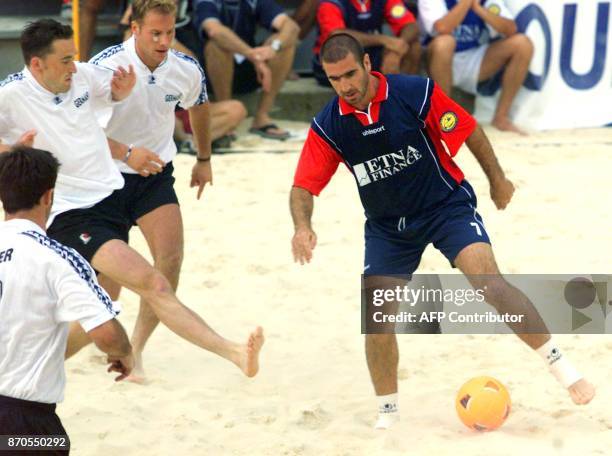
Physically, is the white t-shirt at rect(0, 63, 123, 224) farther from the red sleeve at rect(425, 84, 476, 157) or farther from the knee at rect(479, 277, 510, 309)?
the knee at rect(479, 277, 510, 309)

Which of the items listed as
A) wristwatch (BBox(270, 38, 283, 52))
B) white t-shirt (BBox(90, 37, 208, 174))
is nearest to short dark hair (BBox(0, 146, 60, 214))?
white t-shirt (BBox(90, 37, 208, 174))

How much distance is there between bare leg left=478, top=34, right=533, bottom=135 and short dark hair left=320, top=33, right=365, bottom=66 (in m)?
5.51

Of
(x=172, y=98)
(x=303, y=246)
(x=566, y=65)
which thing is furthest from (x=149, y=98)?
(x=566, y=65)

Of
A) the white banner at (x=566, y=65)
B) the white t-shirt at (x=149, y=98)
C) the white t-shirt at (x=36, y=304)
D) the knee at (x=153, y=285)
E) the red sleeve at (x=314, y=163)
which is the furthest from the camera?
the white banner at (x=566, y=65)

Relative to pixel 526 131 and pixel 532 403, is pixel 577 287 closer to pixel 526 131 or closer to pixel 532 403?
pixel 532 403

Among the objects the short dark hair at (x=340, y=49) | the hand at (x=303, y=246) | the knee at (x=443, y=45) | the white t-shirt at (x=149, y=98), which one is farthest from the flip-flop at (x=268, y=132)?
the hand at (x=303, y=246)

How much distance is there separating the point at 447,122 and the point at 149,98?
155 cm

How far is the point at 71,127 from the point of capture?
5.75 meters

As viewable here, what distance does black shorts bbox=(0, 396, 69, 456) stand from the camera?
421 centimetres

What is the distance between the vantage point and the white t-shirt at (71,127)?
5.65 meters

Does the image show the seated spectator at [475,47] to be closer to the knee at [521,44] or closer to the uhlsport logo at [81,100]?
the knee at [521,44]

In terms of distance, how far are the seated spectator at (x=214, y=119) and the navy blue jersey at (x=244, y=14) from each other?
14cm

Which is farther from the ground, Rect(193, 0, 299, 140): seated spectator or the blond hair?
the blond hair

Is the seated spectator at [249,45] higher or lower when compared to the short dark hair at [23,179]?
lower
